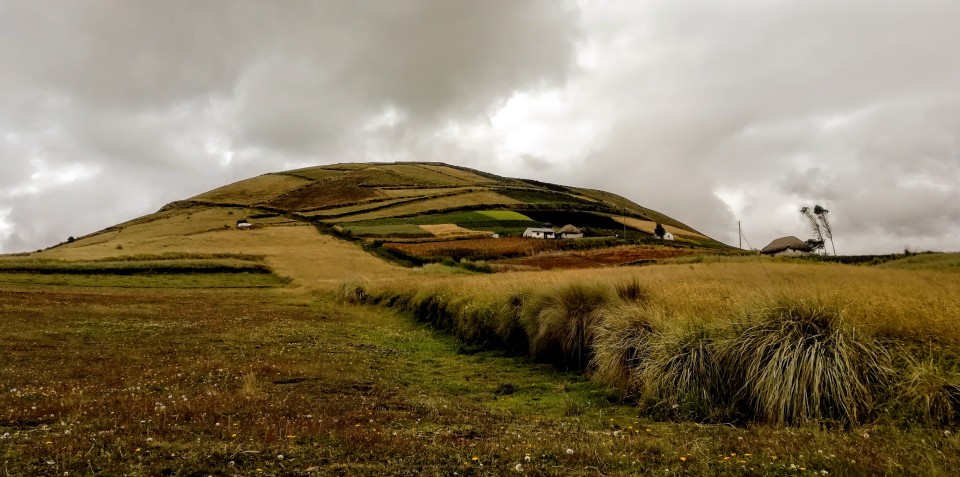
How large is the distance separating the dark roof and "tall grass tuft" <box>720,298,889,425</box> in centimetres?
10345

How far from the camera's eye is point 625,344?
38.5 ft

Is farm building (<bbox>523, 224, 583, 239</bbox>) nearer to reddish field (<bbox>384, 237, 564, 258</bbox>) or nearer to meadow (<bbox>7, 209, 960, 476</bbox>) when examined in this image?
reddish field (<bbox>384, 237, 564, 258</bbox>)

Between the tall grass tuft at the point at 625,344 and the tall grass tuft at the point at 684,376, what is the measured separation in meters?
0.61

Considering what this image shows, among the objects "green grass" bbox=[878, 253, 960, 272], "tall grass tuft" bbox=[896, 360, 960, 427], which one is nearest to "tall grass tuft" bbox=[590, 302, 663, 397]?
"tall grass tuft" bbox=[896, 360, 960, 427]

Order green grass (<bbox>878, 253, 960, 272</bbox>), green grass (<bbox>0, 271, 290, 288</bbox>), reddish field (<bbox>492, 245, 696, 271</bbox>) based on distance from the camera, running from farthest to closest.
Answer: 1. reddish field (<bbox>492, 245, 696, 271</bbox>)
2. green grass (<bbox>0, 271, 290, 288</bbox>)
3. green grass (<bbox>878, 253, 960, 272</bbox>)

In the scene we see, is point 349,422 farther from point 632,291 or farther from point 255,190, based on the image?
point 255,190

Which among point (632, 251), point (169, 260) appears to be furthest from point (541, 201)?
point (169, 260)

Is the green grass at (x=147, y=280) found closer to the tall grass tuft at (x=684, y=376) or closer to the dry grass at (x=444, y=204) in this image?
the tall grass tuft at (x=684, y=376)

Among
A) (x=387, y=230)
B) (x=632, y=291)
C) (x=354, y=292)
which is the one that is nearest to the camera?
(x=632, y=291)

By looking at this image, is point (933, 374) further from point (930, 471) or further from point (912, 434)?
point (930, 471)

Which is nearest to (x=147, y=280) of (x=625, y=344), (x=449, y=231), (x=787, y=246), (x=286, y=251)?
(x=286, y=251)

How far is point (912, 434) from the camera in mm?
6508

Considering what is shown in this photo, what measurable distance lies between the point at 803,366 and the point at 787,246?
10751 centimetres

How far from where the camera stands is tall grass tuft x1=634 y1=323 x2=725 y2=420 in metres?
9.10
